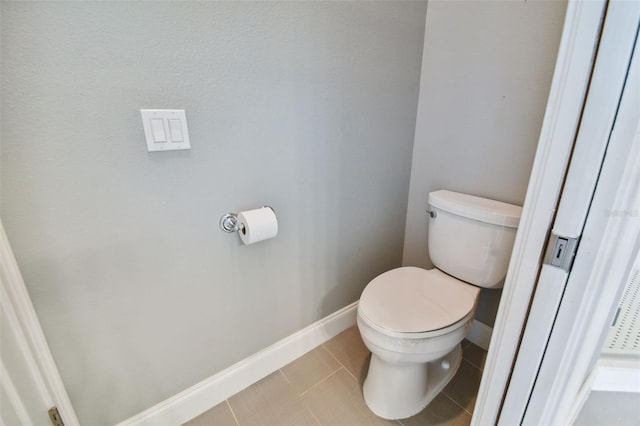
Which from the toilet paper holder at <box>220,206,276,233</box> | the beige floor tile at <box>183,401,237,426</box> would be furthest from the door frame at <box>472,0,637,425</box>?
the beige floor tile at <box>183,401,237,426</box>

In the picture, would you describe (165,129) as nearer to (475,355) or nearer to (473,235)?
(473,235)

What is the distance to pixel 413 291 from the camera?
1159 millimetres

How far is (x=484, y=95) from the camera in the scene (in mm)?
1225

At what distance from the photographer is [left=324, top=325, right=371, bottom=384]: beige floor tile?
1341 millimetres

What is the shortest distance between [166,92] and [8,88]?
0.32 m

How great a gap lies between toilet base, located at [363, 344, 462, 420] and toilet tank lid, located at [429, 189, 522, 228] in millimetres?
634

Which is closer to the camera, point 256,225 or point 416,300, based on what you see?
point 256,225

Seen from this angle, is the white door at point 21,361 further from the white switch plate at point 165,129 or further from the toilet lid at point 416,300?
the toilet lid at point 416,300

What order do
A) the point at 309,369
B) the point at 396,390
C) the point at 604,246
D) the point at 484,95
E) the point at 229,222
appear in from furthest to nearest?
the point at 309,369
the point at 484,95
the point at 396,390
the point at 229,222
the point at 604,246

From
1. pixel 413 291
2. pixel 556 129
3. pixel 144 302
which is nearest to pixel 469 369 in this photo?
pixel 413 291

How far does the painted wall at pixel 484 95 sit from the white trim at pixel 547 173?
0.75 meters

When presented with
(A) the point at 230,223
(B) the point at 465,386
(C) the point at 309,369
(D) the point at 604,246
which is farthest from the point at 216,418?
(D) the point at 604,246

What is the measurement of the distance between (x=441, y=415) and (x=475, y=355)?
1.37 feet

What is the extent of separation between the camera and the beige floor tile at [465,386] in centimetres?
119
